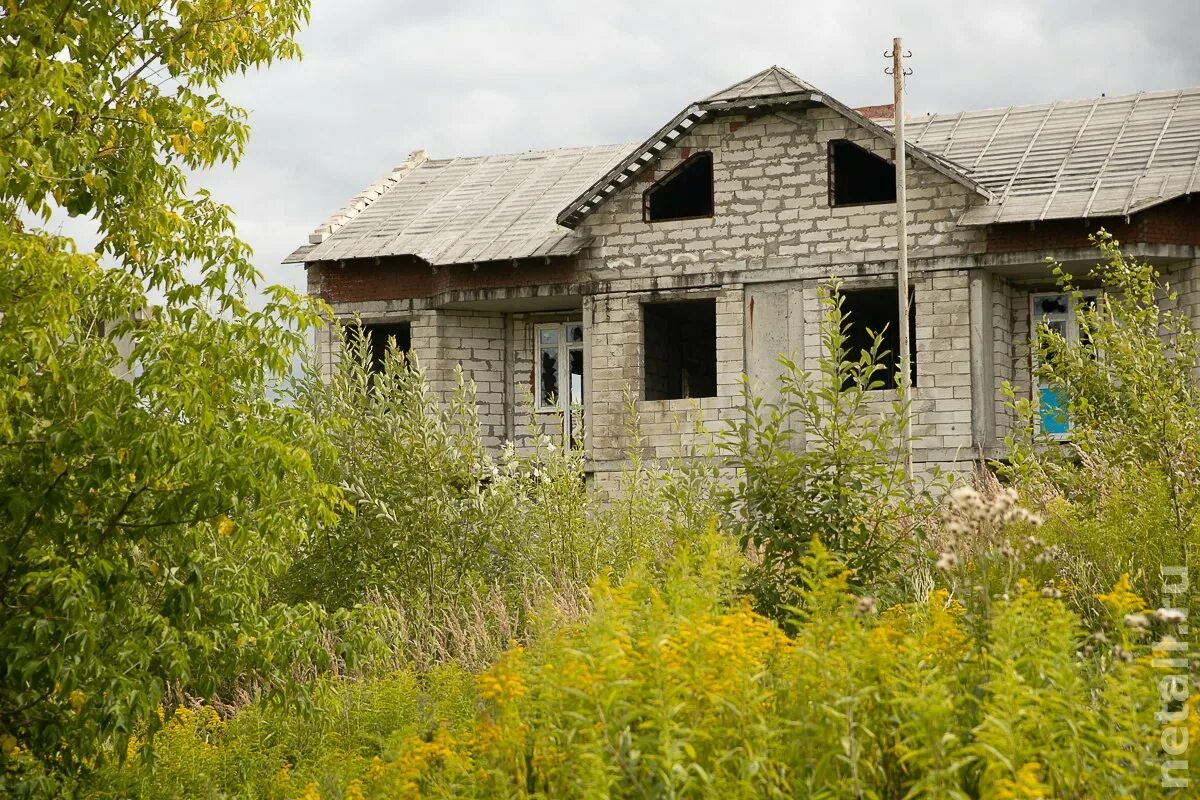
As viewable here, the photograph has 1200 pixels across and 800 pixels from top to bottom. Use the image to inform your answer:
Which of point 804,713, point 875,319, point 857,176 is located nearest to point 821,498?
point 804,713

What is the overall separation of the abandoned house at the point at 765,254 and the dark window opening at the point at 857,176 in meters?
0.04

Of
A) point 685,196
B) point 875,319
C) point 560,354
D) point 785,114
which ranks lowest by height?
point 560,354

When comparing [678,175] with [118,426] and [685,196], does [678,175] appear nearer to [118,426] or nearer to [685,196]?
[685,196]

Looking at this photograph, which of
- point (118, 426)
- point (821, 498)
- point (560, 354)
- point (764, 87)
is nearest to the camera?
point (118, 426)

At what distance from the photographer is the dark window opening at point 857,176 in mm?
18469

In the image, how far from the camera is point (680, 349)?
71.7 feet

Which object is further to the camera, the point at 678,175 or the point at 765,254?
the point at 678,175

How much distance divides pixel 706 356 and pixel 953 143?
16.9 feet

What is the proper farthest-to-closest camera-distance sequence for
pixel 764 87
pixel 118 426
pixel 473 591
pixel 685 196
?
pixel 685 196, pixel 764 87, pixel 473 591, pixel 118 426

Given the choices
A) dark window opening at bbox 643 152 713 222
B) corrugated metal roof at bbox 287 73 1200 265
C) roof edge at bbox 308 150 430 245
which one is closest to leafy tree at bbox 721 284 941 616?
corrugated metal roof at bbox 287 73 1200 265

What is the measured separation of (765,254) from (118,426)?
1328 centimetres

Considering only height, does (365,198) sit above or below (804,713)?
above

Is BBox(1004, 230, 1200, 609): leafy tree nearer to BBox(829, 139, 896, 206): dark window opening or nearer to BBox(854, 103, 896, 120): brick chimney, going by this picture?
BBox(829, 139, 896, 206): dark window opening

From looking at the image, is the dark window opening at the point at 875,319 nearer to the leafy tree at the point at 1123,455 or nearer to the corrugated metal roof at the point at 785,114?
the corrugated metal roof at the point at 785,114
